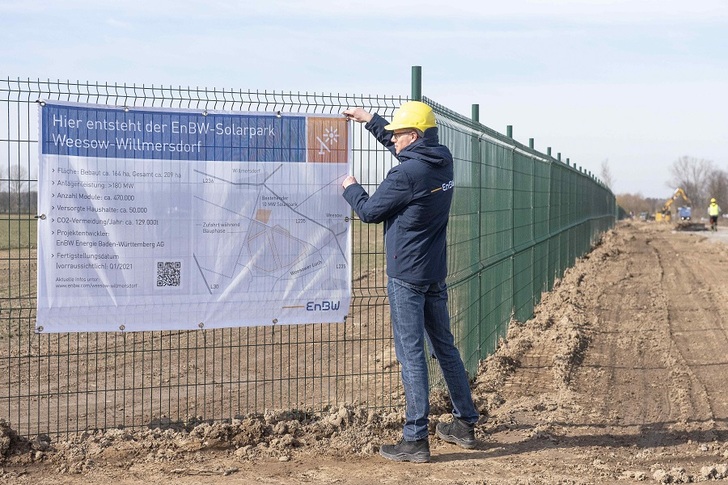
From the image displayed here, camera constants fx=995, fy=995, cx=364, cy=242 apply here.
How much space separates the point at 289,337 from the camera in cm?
776

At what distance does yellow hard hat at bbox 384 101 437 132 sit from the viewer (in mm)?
6359

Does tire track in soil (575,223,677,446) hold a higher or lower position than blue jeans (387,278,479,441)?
lower

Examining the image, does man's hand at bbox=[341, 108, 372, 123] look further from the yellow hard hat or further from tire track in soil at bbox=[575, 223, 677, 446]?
tire track in soil at bbox=[575, 223, 677, 446]

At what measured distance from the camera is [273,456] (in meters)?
6.60

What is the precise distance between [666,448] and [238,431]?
305 centimetres

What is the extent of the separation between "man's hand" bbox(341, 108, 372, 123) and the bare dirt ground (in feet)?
6.91

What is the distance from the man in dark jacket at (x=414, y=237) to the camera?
6.27m

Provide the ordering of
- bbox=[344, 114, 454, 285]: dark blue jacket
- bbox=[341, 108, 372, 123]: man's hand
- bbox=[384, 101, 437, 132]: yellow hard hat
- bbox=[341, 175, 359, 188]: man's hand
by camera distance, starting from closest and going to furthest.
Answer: bbox=[344, 114, 454, 285]: dark blue jacket → bbox=[384, 101, 437, 132]: yellow hard hat → bbox=[341, 175, 359, 188]: man's hand → bbox=[341, 108, 372, 123]: man's hand

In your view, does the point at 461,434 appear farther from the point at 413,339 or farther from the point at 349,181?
the point at 349,181

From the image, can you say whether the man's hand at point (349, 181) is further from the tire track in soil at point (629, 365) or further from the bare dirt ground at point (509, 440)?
the tire track in soil at point (629, 365)

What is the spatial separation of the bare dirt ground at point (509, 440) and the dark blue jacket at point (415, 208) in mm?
1307

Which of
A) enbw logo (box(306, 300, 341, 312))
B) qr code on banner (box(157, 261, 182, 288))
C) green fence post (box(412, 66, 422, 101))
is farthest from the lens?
green fence post (box(412, 66, 422, 101))

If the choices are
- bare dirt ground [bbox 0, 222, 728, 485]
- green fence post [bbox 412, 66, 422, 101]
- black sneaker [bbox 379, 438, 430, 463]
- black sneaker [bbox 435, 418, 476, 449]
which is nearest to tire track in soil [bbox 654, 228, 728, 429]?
bare dirt ground [bbox 0, 222, 728, 485]

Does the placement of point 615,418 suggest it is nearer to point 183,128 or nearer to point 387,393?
point 387,393
